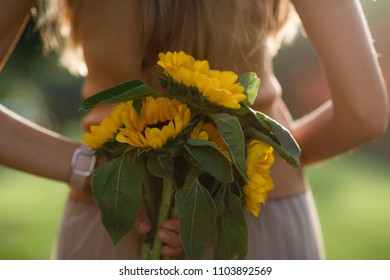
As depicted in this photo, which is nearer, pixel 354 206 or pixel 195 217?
pixel 195 217

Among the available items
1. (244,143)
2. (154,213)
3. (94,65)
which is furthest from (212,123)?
(94,65)

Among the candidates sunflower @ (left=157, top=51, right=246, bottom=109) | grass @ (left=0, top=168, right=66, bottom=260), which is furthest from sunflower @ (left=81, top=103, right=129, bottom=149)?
grass @ (left=0, top=168, right=66, bottom=260)

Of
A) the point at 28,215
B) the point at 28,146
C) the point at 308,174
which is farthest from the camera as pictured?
the point at 308,174

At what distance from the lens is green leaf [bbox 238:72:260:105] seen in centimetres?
106

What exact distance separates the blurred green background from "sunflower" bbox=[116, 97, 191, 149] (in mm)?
626

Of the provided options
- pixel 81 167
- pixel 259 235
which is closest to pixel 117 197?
pixel 81 167

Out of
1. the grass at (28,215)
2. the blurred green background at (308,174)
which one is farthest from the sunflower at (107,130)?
the grass at (28,215)

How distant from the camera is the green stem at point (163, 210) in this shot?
1.07 metres

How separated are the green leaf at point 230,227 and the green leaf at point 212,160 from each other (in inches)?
2.1

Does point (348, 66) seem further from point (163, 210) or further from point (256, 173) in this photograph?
point (163, 210)

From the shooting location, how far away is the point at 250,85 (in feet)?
3.51

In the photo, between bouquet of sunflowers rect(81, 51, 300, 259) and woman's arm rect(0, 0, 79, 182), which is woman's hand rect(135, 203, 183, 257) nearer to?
bouquet of sunflowers rect(81, 51, 300, 259)

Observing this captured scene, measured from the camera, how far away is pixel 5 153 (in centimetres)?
123

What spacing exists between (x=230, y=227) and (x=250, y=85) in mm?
249
